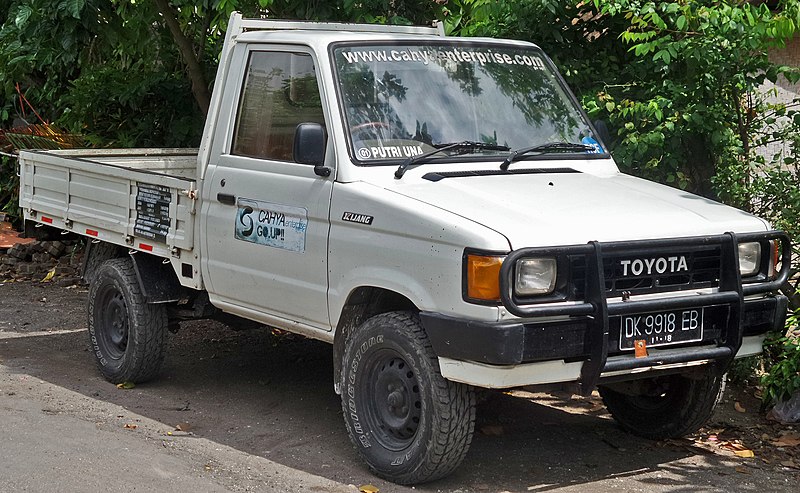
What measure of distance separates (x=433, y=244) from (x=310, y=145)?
36.5 inches

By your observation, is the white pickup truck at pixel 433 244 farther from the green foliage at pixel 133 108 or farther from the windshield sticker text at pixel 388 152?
the green foliage at pixel 133 108

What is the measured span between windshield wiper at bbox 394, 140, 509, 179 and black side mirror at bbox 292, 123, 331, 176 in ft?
1.22

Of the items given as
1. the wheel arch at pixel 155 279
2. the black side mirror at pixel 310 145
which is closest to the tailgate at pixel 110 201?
the wheel arch at pixel 155 279

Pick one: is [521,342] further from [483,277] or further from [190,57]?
[190,57]

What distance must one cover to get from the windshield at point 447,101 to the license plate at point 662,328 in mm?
1291

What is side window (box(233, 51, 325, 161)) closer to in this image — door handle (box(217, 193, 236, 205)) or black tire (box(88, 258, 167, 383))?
door handle (box(217, 193, 236, 205))

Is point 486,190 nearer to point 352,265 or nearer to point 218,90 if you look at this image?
point 352,265

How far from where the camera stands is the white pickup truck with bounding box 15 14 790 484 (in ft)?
16.7

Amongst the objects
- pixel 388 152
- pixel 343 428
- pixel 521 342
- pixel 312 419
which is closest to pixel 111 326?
pixel 312 419

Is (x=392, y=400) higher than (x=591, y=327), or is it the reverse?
(x=591, y=327)

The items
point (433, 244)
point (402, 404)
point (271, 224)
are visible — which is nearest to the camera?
point (433, 244)

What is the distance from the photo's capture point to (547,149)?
6.24 m

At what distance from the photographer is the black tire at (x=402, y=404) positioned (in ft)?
17.3


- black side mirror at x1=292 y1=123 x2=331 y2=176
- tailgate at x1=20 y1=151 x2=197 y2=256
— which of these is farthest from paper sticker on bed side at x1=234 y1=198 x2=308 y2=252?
tailgate at x1=20 y1=151 x2=197 y2=256
